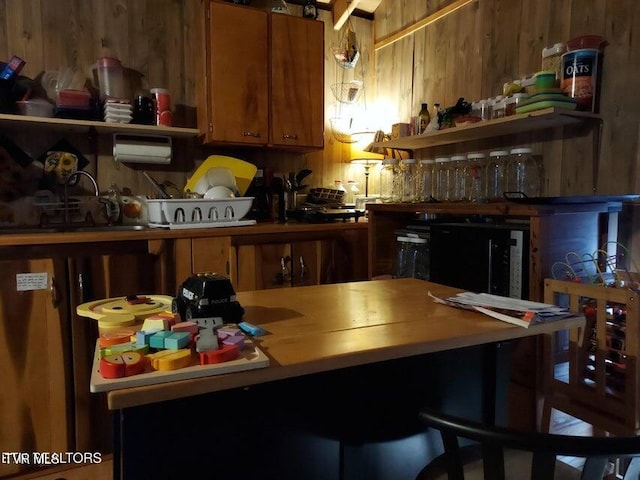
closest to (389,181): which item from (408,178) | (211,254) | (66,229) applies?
(408,178)

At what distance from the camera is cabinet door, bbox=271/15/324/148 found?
8.75 feet

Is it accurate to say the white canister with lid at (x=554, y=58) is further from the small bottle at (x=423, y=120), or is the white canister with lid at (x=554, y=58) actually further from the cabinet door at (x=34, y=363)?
the cabinet door at (x=34, y=363)

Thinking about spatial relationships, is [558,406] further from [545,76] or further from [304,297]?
[545,76]

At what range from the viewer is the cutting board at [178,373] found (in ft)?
2.08

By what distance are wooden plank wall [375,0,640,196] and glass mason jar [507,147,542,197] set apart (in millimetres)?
44

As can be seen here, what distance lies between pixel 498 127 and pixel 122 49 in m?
2.13

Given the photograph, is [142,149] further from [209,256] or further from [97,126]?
[209,256]

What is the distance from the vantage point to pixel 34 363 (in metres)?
1.80

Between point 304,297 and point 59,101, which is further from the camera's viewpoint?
point 59,101

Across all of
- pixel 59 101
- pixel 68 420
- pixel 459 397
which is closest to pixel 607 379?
pixel 459 397

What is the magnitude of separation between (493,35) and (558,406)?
6.16ft

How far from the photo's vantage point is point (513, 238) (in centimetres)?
171

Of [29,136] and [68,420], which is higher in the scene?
[29,136]

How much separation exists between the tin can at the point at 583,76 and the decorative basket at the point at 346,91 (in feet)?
5.16
